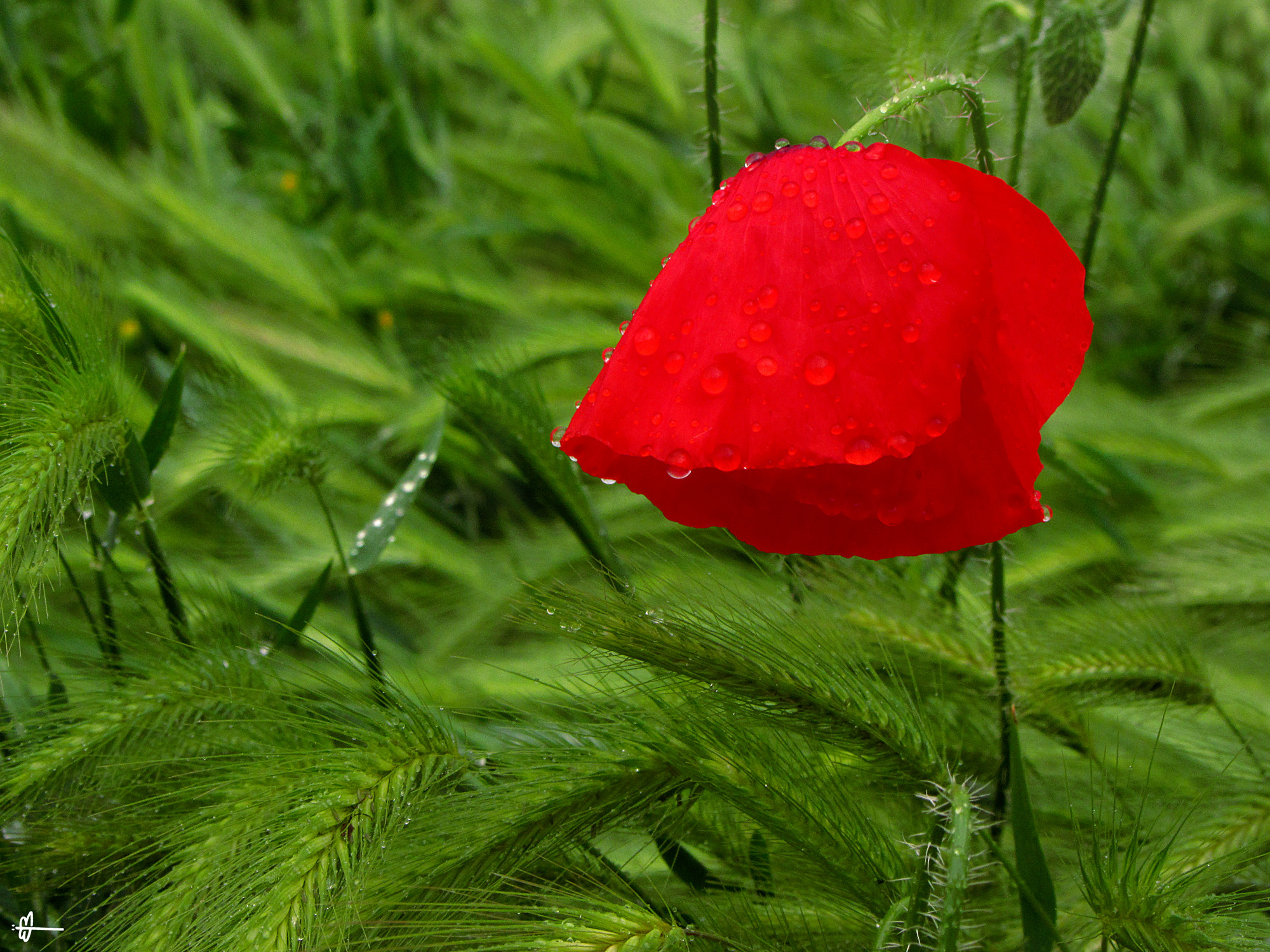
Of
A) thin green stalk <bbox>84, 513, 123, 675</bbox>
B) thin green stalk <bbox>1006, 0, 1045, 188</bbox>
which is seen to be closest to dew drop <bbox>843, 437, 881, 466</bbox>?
thin green stalk <bbox>1006, 0, 1045, 188</bbox>

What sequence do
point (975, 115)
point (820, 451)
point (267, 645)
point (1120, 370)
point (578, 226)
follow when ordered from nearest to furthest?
point (820, 451)
point (975, 115)
point (267, 645)
point (578, 226)
point (1120, 370)

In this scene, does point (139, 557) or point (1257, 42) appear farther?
point (1257, 42)

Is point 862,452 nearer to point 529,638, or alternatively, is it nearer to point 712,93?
point 712,93

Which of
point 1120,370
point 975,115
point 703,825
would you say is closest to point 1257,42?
point 1120,370

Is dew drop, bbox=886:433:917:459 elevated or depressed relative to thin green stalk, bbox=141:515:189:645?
elevated

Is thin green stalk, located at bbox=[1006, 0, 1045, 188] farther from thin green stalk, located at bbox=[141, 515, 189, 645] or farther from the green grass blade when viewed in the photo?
thin green stalk, located at bbox=[141, 515, 189, 645]

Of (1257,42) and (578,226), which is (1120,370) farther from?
(1257,42)

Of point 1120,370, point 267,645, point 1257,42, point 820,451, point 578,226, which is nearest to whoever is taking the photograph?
point 820,451
